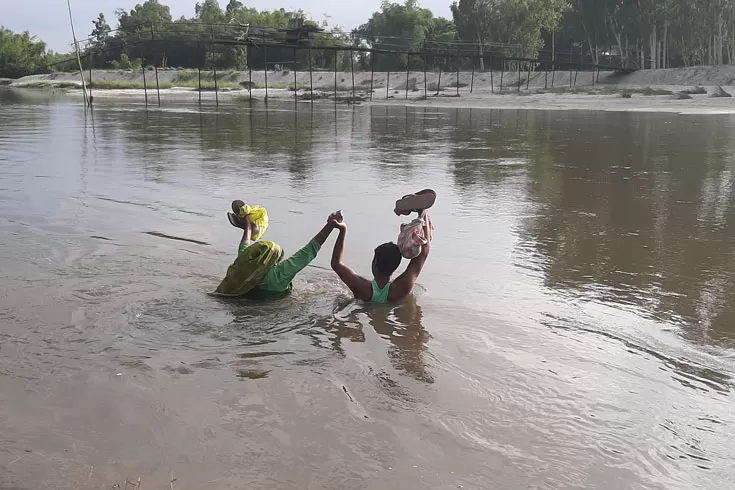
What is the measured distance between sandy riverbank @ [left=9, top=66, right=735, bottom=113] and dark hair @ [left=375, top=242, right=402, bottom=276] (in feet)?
108

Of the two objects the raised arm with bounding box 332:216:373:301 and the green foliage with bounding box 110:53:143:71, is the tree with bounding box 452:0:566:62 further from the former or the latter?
the raised arm with bounding box 332:216:373:301

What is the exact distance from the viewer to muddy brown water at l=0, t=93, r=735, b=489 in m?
3.44

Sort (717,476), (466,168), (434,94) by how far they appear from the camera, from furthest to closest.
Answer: (434,94) < (466,168) < (717,476)

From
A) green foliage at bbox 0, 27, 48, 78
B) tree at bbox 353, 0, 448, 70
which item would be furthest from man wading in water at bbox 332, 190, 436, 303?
green foliage at bbox 0, 27, 48, 78

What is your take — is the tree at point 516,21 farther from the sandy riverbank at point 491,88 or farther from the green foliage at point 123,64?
the green foliage at point 123,64

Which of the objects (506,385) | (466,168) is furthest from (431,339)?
(466,168)

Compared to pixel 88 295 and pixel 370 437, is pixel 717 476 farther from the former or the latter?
pixel 88 295

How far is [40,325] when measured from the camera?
17.6 ft

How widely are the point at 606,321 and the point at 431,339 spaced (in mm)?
1418

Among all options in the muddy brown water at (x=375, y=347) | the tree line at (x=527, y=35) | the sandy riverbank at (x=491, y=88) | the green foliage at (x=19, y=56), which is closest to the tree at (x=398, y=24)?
the tree line at (x=527, y=35)

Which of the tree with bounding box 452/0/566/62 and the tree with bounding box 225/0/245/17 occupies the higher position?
the tree with bounding box 225/0/245/17

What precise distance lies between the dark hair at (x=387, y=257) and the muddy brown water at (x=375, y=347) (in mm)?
351

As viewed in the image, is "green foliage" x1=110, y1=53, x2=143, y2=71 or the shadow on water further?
"green foliage" x1=110, y1=53, x2=143, y2=71

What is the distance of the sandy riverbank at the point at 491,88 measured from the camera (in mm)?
41500
